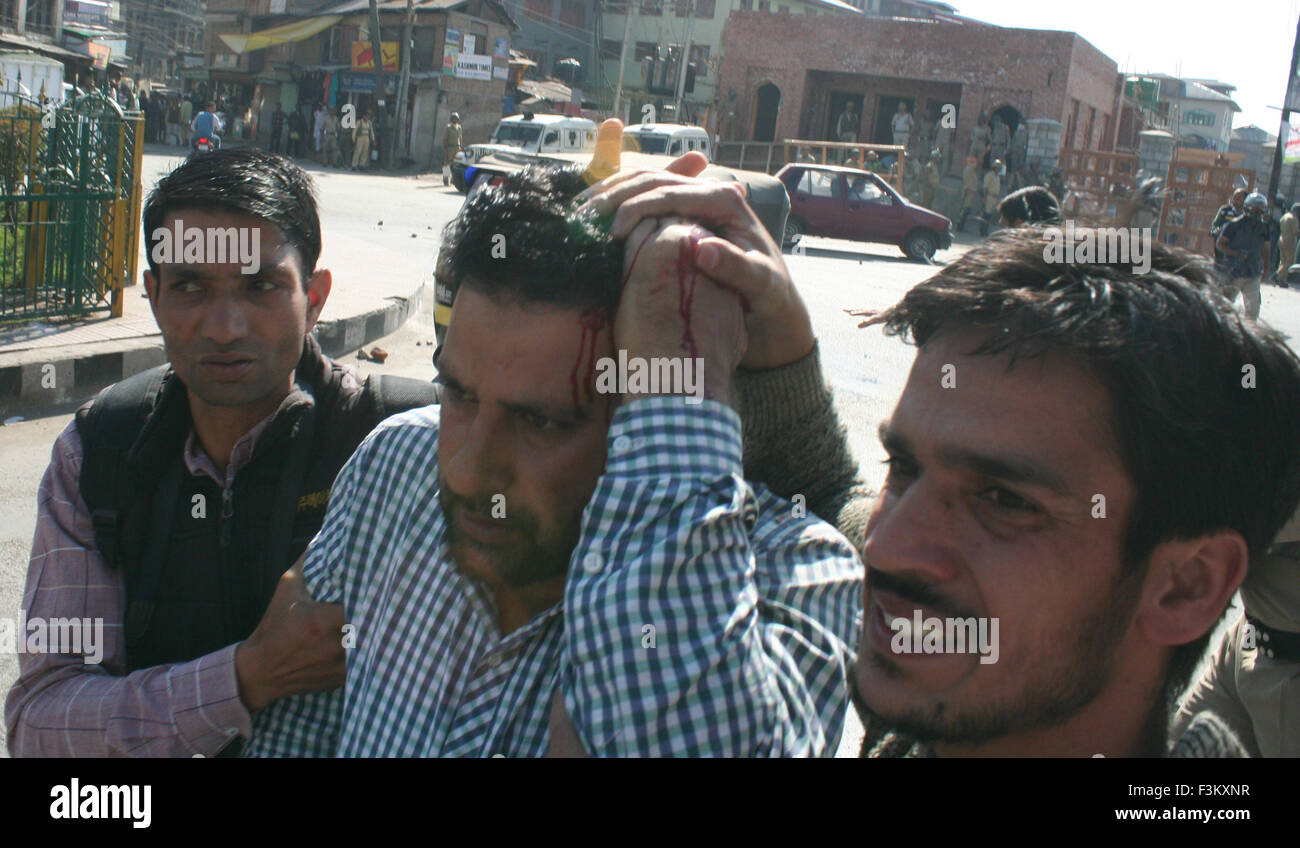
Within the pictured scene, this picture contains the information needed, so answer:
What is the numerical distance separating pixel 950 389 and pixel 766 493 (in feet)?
1.00

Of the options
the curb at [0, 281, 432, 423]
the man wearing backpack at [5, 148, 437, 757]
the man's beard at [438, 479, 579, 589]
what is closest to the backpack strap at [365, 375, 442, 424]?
the man wearing backpack at [5, 148, 437, 757]

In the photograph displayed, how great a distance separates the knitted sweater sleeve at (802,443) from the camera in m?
1.49

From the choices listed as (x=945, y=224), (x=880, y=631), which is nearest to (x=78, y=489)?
(x=880, y=631)

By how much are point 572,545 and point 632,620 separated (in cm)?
29

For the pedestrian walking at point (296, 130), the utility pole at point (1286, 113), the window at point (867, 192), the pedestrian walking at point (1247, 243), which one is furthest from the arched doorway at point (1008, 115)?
the pedestrian walking at point (296, 130)

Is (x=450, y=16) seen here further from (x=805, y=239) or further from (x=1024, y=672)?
(x=1024, y=672)

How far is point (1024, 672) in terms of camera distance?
3.98 feet

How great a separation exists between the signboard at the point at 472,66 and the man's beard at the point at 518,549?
3806cm

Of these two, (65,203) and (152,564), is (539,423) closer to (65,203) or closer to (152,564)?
(152,564)

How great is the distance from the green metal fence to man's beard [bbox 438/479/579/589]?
7320mm

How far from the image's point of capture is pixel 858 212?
69.5 feet

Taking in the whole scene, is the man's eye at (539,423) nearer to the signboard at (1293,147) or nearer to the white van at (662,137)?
the white van at (662,137)

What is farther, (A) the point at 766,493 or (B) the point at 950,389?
(A) the point at 766,493

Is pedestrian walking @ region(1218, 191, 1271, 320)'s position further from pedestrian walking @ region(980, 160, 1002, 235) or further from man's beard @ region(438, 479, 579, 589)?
pedestrian walking @ region(980, 160, 1002, 235)
